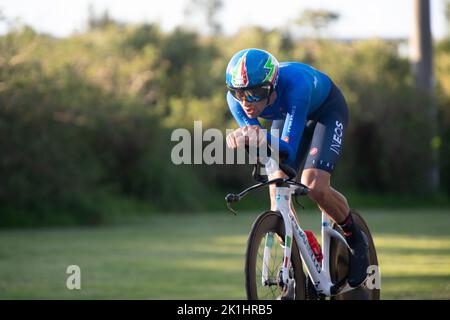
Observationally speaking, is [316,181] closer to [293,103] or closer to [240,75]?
[293,103]

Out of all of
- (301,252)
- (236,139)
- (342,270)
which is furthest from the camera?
(342,270)

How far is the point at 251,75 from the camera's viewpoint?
24.6ft

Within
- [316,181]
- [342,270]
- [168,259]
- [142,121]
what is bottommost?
[342,270]

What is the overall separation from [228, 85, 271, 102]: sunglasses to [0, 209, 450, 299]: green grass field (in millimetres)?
3363

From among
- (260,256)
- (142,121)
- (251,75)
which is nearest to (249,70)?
(251,75)

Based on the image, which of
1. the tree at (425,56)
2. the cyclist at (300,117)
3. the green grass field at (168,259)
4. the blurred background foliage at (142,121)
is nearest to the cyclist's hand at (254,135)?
the cyclist at (300,117)

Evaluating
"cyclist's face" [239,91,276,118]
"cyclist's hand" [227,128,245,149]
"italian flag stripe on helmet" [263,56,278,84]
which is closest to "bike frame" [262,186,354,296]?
"cyclist's face" [239,91,276,118]

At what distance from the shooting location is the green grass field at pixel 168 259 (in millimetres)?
11016

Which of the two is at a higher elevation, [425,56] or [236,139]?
[425,56]

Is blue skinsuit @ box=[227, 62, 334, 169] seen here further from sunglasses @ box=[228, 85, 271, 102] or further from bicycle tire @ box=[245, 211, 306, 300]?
bicycle tire @ box=[245, 211, 306, 300]

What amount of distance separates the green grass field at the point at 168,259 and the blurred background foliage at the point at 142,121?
4.97ft

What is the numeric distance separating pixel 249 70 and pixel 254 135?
67cm

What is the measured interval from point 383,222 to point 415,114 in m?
11.7

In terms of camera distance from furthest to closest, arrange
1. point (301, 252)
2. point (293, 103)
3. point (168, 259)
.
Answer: point (168, 259) < point (301, 252) < point (293, 103)
